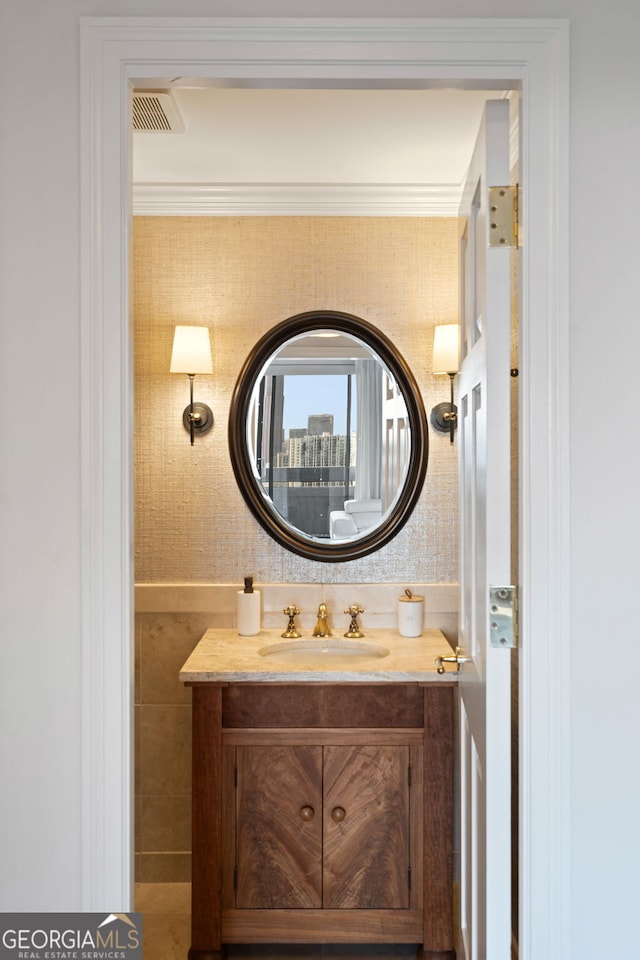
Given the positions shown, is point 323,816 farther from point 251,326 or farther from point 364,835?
point 251,326

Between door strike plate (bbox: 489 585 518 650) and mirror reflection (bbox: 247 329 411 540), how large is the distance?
5.01 feet

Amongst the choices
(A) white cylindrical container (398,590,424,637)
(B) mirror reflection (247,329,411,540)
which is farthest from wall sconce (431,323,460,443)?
(A) white cylindrical container (398,590,424,637)

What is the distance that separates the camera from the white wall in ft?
4.65

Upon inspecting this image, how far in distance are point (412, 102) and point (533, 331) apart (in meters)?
1.14

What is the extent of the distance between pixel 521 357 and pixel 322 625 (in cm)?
164

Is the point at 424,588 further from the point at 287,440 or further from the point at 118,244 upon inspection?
the point at 118,244

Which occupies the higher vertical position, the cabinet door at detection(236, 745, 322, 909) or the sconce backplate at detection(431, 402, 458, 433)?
the sconce backplate at detection(431, 402, 458, 433)

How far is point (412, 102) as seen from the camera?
225 cm

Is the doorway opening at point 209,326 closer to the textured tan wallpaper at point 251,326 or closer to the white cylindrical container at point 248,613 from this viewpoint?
the textured tan wallpaper at point 251,326

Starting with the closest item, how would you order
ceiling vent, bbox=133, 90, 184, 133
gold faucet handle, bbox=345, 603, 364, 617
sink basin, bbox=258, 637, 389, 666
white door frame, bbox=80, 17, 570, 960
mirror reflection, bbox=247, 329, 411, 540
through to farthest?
1. white door frame, bbox=80, 17, 570, 960
2. ceiling vent, bbox=133, 90, 184, 133
3. sink basin, bbox=258, 637, 389, 666
4. gold faucet handle, bbox=345, 603, 364, 617
5. mirror reflection, bbox=247, 329, 411, 540

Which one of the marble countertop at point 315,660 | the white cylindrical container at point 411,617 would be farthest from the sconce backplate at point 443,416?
the marble countertop at point 315,660

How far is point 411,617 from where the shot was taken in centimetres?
283

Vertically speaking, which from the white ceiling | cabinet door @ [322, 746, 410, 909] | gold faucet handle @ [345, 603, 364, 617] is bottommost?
cabinet door @ [322, 746, 410, 909]

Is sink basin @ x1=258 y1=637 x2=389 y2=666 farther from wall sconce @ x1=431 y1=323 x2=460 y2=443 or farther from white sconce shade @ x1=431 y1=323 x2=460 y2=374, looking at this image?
white sconce shade @ x1=431 y1=323 x2=460 y2=374
